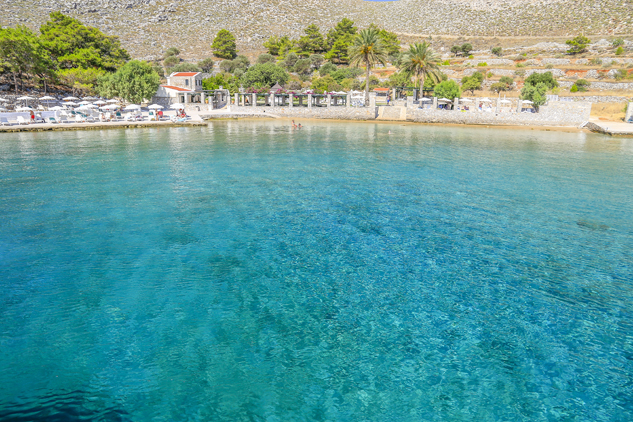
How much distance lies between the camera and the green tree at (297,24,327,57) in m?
106

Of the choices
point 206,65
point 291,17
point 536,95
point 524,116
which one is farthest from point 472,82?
point 291,17

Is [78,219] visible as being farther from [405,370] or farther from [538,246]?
[538,246]

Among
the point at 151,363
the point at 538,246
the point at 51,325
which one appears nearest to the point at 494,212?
the point at 538,246

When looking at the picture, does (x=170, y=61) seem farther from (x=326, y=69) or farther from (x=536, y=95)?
(x=536, y=95)

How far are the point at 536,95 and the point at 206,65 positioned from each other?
69.9 m

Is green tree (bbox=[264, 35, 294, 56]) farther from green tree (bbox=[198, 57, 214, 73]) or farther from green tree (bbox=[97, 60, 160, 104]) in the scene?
green tree (bbox=[97, 60, 160, 104])

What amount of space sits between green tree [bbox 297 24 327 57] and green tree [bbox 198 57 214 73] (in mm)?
22285

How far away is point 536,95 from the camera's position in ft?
180

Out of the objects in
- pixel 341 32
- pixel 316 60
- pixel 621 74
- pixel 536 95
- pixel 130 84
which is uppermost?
pixel 341 32

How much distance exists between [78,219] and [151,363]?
10.6 metres

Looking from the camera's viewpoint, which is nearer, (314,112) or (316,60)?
(314,112)

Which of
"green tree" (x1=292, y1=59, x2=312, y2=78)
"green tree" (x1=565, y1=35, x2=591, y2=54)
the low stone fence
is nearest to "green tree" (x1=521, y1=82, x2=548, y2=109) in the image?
the low stone fence

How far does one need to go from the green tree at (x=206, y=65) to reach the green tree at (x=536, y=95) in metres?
67.4

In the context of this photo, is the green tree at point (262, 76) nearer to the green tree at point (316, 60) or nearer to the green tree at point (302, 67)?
the green tree at point (302, 67)
